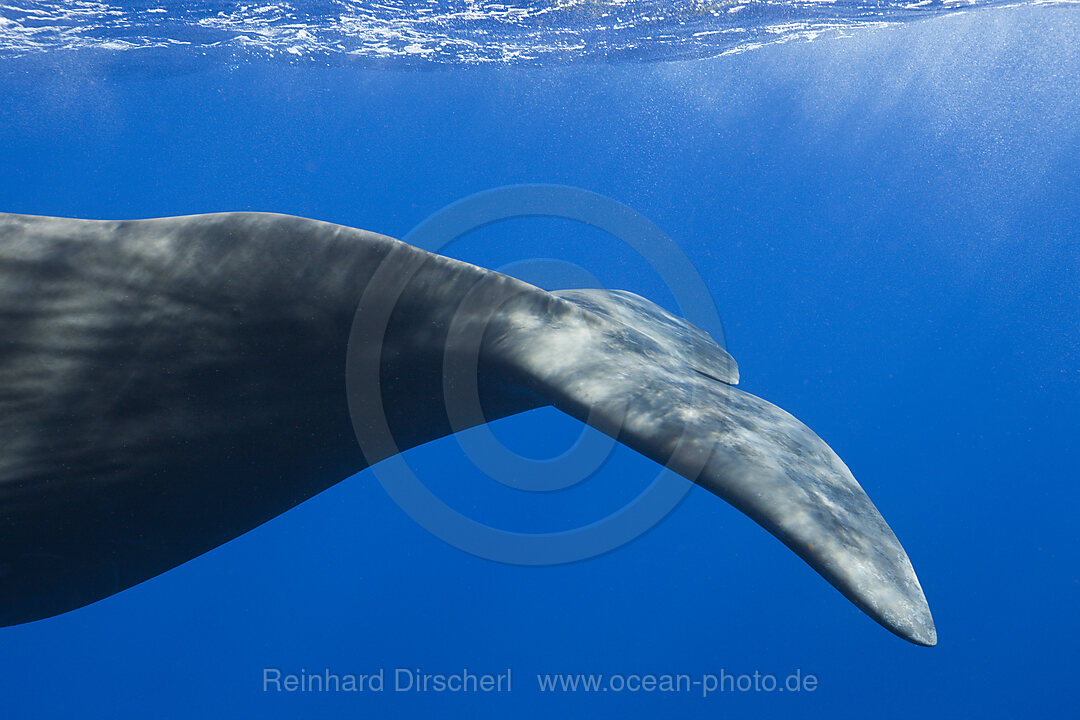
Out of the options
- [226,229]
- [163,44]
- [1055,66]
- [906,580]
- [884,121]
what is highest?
[884,121]

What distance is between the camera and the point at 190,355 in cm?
276

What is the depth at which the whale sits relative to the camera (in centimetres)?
246

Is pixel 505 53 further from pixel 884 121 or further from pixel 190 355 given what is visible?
pixel 884 121

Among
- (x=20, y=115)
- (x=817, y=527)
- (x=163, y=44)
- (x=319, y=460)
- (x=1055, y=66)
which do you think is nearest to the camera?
(x=817, y=527)

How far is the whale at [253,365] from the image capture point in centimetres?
246

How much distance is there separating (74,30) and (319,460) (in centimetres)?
2506

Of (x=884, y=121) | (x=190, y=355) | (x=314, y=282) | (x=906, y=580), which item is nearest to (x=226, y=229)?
(x=314, y=282)

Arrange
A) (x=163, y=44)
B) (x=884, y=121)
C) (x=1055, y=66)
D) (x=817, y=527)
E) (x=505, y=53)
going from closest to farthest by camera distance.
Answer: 1. (x=817, y=527)
2. (x=163, y=44)
3. (x=505, y=53)
4. (x=1055, y=66)
5. (x=884, y=121)

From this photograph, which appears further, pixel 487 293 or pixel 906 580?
pixel 487 293

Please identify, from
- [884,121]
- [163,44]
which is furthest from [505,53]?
[884,121]

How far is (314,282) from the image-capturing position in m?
2.61

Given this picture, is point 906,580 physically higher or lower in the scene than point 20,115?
lower

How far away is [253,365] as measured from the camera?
2.80 metres

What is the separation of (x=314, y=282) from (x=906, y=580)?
240cm
